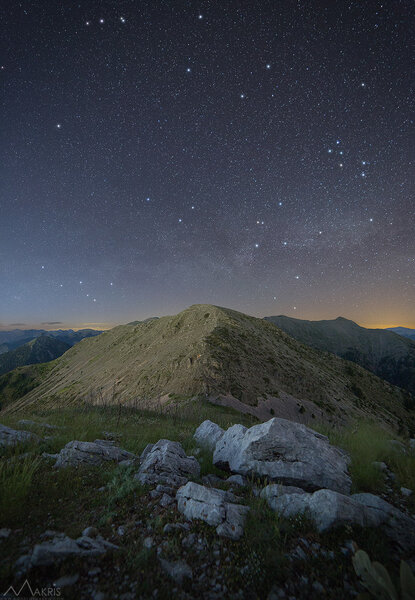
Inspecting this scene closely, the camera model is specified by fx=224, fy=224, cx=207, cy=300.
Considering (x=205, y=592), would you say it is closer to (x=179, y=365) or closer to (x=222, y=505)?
(x=222, y=505)

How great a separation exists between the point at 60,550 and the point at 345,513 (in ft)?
14.9

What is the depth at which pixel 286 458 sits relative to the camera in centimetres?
625

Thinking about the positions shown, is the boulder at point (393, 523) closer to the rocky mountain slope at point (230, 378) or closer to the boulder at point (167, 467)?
the boulder at point (167, 467)

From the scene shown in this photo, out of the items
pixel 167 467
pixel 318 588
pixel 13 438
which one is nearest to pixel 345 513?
pixel 318 588

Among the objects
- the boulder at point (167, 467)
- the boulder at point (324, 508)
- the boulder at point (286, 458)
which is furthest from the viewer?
the boulder at point (286, 458)

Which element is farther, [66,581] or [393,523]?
[393,523]

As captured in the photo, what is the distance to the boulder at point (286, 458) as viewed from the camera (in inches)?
226

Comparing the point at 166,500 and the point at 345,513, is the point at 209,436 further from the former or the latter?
the point at 345,513

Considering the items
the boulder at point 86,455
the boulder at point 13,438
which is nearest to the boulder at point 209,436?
the boulder at point 86,455

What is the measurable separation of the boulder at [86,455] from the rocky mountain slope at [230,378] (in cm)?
1905

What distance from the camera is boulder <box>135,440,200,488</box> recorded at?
17.5 ft

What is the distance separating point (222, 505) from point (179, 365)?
38.9 m

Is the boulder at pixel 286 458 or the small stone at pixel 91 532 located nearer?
the small stone at pixel 91 532

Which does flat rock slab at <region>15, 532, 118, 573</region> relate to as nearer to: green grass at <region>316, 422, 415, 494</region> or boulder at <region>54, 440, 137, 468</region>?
boulder at <region>54, 440, 137, 468</region>
